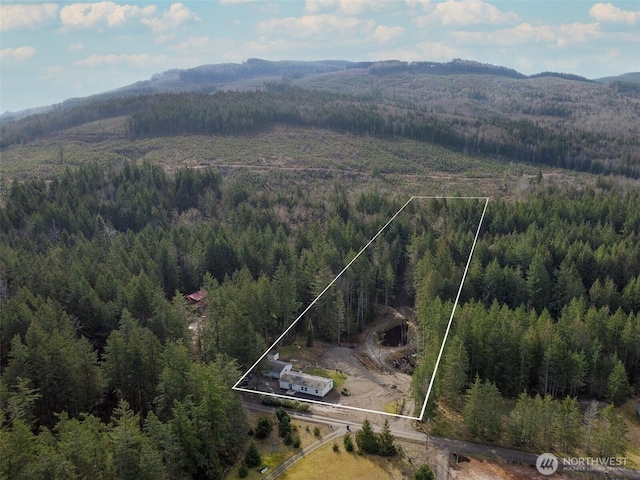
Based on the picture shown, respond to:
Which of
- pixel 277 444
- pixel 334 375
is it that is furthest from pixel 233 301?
pixel 334 375

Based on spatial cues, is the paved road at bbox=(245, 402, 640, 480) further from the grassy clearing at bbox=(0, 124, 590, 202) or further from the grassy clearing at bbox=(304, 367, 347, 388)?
the grassy clearing at bbox=(0, 124, 590, 202)

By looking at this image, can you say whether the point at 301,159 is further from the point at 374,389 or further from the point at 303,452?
the point at 374,389

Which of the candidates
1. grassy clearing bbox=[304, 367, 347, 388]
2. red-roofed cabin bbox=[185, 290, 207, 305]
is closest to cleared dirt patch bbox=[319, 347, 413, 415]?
grassy clearing bbox=[304, 367, 347, 388]

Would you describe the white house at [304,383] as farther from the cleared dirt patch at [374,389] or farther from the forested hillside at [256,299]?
the forested hillside at [256,299]

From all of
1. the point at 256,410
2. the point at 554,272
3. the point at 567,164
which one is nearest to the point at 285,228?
the point at 554,272

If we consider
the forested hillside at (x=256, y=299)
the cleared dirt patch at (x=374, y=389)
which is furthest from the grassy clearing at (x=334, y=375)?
the forested hillside at (x=256, y=299)
